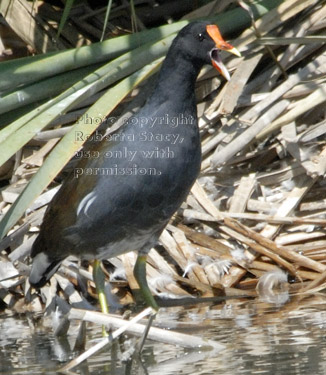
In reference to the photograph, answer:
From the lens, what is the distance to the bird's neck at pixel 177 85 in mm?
3973

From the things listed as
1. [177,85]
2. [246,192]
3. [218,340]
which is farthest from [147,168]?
[246,192]

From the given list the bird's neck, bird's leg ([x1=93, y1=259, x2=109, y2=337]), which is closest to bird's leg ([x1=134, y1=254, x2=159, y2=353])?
bird's leg ([x1=93, y1=259, x2=109, y2=337])

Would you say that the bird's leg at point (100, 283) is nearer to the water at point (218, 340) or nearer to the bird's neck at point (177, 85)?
the water at point (218, 340)

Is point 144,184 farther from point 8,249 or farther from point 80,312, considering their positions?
point 8,249

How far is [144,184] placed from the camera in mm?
3904

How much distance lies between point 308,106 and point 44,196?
144cm

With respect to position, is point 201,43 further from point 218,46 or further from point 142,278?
point 142,278

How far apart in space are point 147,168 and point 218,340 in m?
0.81

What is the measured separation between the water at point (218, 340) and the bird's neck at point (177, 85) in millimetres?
914

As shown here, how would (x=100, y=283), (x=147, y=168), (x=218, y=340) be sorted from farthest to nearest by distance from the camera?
(x=100, y=283) → (x=147, y=168) → (x=218, y=340)

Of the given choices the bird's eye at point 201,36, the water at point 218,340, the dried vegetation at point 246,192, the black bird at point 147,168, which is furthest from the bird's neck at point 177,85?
the water at point 218,340

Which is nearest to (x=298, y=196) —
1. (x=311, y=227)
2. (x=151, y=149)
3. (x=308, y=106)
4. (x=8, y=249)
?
(x=311, y=227)

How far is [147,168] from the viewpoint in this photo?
153 inches

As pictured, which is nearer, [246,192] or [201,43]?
[201,43]
